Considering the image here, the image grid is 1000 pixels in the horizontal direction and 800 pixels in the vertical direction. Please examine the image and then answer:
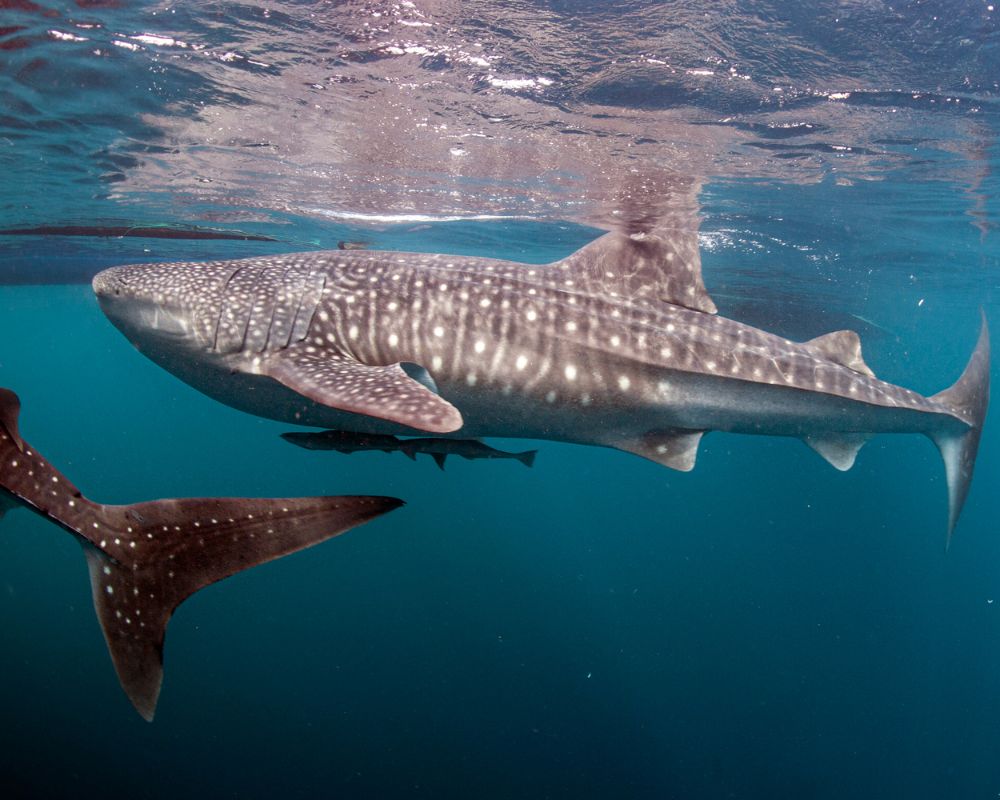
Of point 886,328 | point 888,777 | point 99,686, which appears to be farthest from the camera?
point 886,328

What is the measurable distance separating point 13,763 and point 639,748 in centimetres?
1511

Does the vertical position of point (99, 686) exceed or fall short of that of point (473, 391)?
it falls short

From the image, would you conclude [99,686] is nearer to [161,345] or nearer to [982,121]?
[161,345]

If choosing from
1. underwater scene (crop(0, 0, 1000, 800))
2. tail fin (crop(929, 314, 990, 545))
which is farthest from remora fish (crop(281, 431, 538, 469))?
tail fin (crop(929, 314, 990, 545))

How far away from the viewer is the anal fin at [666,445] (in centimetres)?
551

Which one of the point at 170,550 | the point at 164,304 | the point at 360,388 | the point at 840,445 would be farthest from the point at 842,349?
the point at 164,304

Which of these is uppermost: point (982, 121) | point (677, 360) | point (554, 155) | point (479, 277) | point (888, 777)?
point (982, 121)

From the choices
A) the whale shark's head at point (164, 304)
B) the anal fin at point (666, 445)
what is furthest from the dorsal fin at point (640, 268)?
the whale shark's head at point (164, 304)

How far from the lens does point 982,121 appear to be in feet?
32.2

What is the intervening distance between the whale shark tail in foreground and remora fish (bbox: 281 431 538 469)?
200cm

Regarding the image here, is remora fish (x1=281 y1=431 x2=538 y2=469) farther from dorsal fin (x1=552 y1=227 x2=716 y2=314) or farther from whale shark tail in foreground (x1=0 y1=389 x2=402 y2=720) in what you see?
whale shark tail in foreground (x1=0 y1=389 x2=402 y2=720)

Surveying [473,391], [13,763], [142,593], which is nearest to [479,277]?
[473,391]

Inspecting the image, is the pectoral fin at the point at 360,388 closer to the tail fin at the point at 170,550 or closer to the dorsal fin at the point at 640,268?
the tail fin at the point at 170,550

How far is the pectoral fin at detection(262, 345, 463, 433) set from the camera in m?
3.49
